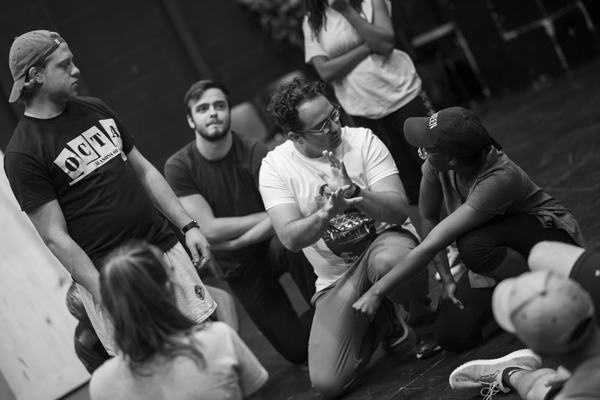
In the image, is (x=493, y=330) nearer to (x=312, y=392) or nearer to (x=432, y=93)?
(x=312, y=392)

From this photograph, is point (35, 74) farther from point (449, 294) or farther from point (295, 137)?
point (449, 294)

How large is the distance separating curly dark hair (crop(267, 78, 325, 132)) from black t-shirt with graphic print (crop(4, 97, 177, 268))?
24.0 inches

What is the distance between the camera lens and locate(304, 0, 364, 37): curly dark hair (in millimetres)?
3486

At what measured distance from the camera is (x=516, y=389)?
2.13 metres

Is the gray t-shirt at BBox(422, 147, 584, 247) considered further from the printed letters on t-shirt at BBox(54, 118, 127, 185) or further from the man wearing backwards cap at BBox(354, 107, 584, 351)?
the printed letters on t-shirt at BBox(54, 118, 127, 185)

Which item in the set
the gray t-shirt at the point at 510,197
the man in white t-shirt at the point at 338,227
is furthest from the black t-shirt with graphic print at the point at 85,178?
the gray t-shirt at the point at 510,197

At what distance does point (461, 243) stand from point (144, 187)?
47.1 inches

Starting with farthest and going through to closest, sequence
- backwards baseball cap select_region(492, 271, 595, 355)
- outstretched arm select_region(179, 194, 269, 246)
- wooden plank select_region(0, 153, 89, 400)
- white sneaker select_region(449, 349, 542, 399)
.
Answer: wooden plank select_region(0, 153, 89, 400) → outstretched arm select_region(179, 194, 269, 246) → white sneaker select_region(449, 349, 542, 399) → backwards baseball cap select_region(492, 271, 595, 355)

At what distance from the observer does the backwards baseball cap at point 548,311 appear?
1487mm

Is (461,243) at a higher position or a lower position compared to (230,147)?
lower

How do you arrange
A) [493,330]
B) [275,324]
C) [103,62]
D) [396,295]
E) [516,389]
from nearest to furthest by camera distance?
[516,389], [493,330], [396,295], [275,324], [103,62]

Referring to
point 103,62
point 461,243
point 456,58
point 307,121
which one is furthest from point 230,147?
point 456,58

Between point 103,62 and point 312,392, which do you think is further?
point 103,62

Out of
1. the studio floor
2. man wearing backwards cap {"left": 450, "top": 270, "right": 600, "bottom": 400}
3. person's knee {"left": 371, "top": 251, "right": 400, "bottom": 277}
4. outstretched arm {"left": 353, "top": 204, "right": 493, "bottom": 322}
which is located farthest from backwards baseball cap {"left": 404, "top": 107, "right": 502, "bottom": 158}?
man wearing backwards cap {"left": 450, "top": 270, "right": 600, "bottom": 400}
